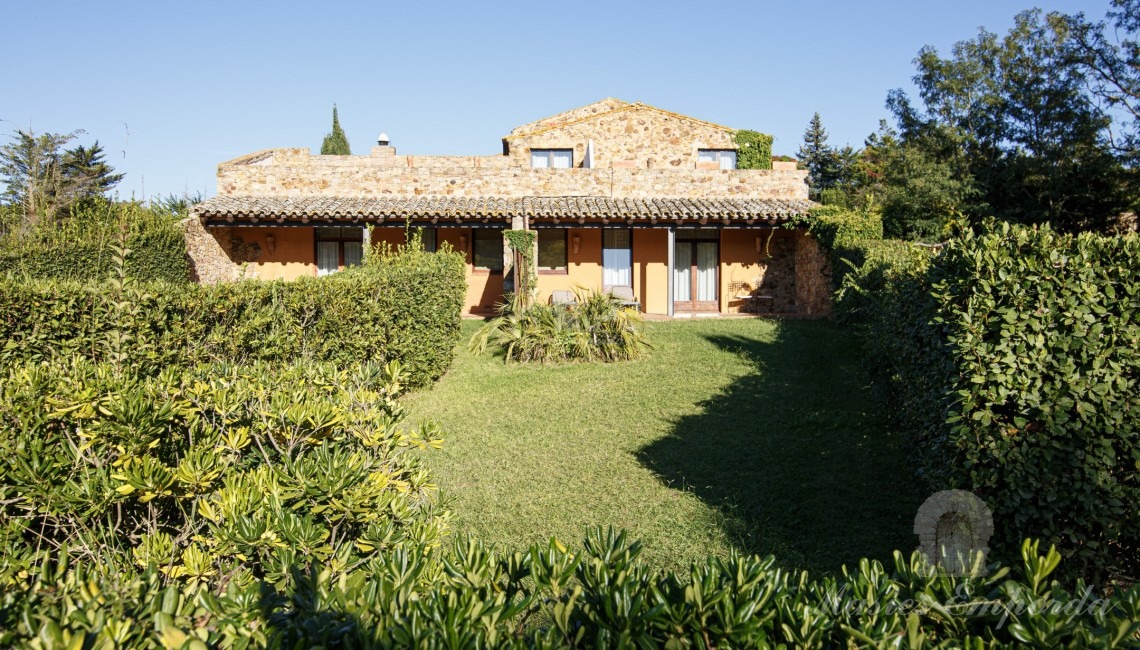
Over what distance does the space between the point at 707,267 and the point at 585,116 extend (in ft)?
27.6

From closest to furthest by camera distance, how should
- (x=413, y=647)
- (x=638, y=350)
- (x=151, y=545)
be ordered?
(x=413, y=647) < (x=151, y=545) < (x=638, y=350)

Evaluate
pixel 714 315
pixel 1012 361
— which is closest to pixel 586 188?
pixel 714 315

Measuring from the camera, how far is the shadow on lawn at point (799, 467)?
5340mm

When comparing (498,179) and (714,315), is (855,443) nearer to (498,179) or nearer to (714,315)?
(714,315)

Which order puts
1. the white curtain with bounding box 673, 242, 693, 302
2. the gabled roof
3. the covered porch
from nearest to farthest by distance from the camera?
the covered porch
the white curtain with bounding box 673, 242, 693, 302
the gabled roof

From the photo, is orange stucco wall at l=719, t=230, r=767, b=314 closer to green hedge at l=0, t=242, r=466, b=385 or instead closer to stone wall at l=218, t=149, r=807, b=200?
stone wall at l=218, t=149, r=807, b=200

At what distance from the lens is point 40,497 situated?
9.48 ft

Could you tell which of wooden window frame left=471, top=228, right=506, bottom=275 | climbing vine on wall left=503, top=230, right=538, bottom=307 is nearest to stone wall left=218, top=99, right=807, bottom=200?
wooden window frame left=471, top=228, right=506, bottom=275

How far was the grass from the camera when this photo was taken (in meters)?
5.49

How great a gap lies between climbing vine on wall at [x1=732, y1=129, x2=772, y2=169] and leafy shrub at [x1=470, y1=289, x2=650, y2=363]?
13794 mm

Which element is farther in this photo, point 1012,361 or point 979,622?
point 1012,361

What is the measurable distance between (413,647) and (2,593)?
126 cm

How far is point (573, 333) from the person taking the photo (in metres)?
12.5

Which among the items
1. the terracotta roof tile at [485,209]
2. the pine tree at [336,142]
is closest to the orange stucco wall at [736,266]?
the terracotta roof tile at [485,209]
